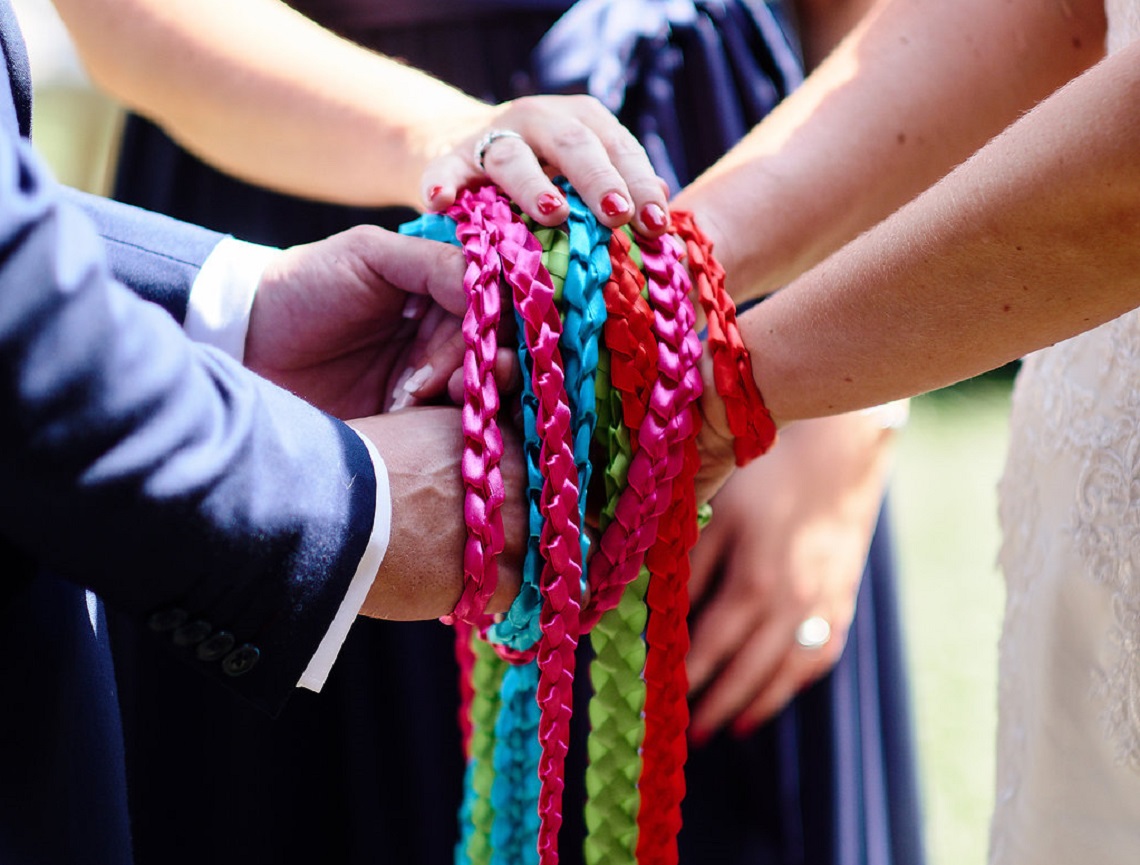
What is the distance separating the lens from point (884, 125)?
1044 millimetres

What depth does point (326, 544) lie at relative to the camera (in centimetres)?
67

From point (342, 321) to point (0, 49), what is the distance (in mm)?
352

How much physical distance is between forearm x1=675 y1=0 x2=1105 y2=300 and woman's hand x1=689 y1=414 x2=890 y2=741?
0.23 meters

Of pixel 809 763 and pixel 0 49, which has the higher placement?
pixel 0 49

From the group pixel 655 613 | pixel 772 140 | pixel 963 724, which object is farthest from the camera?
pixel 963 724

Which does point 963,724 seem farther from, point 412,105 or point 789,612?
point 412,105

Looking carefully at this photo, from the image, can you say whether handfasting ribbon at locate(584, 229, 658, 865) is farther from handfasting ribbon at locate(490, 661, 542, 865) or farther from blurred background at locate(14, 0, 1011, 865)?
blurred background at locate(14, 0, 1011, 865)

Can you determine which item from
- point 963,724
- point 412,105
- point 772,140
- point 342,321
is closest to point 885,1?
point 772,140

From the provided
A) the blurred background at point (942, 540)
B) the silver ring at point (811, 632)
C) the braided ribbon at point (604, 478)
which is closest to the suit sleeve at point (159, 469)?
the braided ribbon at point (604, 478)

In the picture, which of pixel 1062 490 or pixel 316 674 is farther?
pixel 1062 490

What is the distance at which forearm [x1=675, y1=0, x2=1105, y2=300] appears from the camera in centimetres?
103

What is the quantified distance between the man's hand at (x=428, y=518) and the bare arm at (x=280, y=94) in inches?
13.5

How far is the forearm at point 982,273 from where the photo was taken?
650 mm

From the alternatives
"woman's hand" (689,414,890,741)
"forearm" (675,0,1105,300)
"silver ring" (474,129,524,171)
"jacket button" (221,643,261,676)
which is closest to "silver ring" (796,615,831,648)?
"woman's hand" (689,414,890,741)
